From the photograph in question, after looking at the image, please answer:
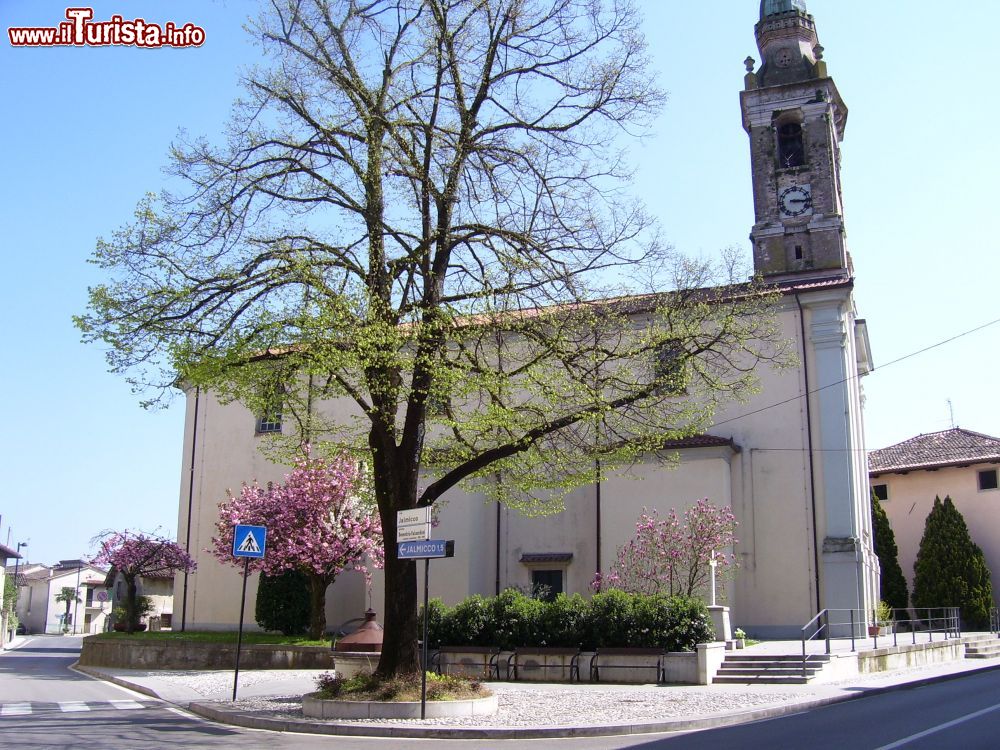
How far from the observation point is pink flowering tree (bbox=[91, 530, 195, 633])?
30875 millimetres

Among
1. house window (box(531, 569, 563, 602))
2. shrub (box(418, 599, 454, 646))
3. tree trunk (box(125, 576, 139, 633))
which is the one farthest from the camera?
tree trunk (box(125, 576, 139, 633))

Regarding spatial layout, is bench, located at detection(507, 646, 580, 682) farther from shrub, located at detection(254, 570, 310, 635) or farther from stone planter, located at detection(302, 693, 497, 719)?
shrub, located at detection(254, 570, 310, 635)

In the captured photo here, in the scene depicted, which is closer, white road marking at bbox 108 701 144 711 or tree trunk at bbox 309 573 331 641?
white road marking at bbox 108 701 144 711

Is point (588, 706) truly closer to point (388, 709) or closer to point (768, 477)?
point (388, 709)

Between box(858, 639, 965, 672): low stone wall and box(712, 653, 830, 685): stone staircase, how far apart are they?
1953 mm

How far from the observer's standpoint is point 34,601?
331ft

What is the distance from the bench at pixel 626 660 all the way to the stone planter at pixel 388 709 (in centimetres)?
585

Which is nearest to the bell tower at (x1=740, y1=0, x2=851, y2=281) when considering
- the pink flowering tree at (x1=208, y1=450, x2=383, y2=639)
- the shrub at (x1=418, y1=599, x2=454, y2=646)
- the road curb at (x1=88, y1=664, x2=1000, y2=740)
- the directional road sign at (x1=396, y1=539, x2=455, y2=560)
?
the pink flowering tree at (x1=208, y1=450, x2=383, y2=639)

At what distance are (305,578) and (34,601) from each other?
290 ft

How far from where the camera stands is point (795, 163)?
112ft

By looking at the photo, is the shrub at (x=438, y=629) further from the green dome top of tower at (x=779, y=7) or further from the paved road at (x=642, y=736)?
the green dome top of tower at (x=779, y=7)

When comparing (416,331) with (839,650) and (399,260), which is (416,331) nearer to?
(399,260)

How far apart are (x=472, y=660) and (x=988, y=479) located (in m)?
Result: 26.4

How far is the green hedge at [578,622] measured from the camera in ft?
58.8
